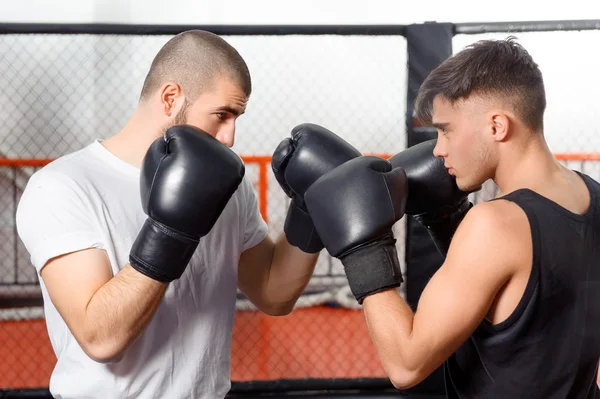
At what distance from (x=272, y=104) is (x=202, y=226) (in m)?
3.77

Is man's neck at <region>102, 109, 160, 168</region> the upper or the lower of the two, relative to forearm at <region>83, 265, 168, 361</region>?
upper

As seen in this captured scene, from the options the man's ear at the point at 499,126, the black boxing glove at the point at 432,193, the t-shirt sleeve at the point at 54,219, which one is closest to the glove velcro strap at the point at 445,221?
the black boxing glove at the point at 432,193

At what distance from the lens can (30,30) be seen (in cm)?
239

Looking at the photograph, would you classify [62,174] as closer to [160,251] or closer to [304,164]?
[160,251]

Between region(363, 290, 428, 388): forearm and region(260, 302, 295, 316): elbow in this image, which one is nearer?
region(363, 290, 428, 388): forearm

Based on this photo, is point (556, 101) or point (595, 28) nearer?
point (595, 28)

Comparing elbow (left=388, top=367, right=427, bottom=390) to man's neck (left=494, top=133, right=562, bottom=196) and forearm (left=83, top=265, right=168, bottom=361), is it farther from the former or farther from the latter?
forearm (left=83, top=265, right=168, bottom=361)

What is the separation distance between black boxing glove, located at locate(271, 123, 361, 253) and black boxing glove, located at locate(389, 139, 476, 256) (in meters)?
0.13

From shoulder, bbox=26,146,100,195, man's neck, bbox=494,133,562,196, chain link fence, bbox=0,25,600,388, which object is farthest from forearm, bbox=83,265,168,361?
chain link fence, bbox=0,25,600,388

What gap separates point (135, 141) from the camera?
152cm

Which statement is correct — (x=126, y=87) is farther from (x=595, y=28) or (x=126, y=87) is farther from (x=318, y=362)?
(x=595, y=28)

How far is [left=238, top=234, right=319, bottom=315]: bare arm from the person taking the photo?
169cm

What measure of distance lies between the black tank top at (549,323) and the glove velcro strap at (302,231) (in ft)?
1.62

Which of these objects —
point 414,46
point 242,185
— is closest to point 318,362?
point 414,46
